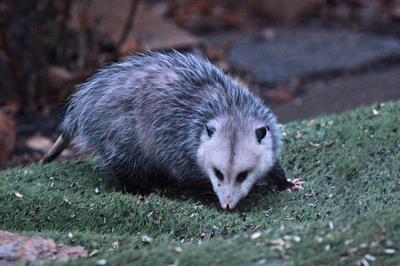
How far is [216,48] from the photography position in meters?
10.4

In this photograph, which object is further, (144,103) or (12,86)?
(12,86)

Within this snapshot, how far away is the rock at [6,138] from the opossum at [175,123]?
84.0 inches

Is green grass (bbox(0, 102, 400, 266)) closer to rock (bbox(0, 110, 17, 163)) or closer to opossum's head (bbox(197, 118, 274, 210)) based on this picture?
opossum's head (bbox(197, 118, 274, 210))

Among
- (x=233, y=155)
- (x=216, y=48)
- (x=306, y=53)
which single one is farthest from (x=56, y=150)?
(x=306, y=53)

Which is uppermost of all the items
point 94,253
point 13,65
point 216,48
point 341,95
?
point 13,65

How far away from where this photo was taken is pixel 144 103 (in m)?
5.04

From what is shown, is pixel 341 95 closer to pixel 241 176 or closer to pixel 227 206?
pixel 241 176

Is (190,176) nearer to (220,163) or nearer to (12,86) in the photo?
(220,163)

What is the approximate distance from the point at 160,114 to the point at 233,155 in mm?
611

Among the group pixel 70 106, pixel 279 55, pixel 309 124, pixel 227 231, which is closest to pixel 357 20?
pixel 279 55

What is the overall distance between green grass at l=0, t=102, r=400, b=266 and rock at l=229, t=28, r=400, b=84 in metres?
3.72

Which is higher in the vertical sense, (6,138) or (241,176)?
(241,176)

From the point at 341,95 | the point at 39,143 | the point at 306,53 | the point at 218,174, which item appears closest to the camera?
the point at 218,174

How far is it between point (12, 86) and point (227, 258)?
5.85 m
